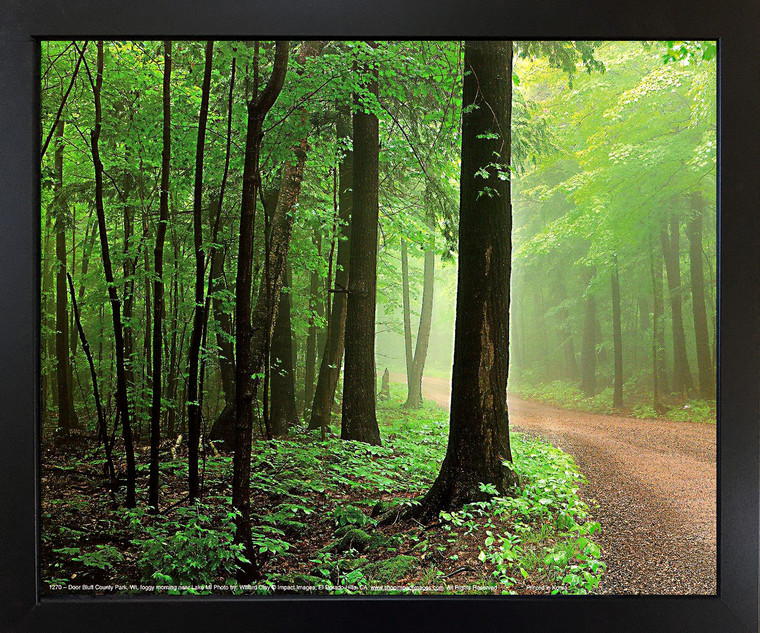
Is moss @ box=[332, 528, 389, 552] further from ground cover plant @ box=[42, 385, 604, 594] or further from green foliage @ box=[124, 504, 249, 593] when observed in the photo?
green foliage @ box=[124, 504, 249, 593]

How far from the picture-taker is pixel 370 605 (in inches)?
72.2

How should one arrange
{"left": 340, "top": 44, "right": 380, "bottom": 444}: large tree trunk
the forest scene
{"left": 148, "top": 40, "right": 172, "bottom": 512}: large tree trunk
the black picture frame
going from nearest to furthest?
the black picture frame
the forest scene
{"left": 148, "top": 40, "right": 172, "bottom": 512}: large tree trunk
{"left": 340, "top": 44, "right": 380, "bottom": 444}: large tree trunk

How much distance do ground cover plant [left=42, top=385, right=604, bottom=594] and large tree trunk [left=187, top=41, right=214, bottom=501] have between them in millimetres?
72

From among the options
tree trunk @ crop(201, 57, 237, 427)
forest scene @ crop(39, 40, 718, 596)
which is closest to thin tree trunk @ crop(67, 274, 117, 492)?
forest scene @ crop(39, 40, 718, 596)

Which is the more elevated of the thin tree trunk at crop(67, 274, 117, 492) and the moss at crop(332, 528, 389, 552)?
the thin tree trunk at crop(67, 274, 117, 492)

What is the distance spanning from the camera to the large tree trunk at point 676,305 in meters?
1.89

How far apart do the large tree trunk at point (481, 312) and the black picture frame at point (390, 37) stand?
0.37 m

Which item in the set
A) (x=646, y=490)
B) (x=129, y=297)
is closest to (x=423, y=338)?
(x=646, y=490)

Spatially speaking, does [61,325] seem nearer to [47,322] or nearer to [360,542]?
[47,322]

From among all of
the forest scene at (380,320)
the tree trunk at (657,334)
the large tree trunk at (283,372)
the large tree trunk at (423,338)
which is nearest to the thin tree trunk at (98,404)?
the forest scene at (380,320)

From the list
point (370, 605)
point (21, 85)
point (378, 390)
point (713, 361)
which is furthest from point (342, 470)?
point (21, 85)

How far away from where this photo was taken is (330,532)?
2014mm

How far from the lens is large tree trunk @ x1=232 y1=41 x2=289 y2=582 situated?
2.09 meters

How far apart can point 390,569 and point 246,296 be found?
1284 mm
